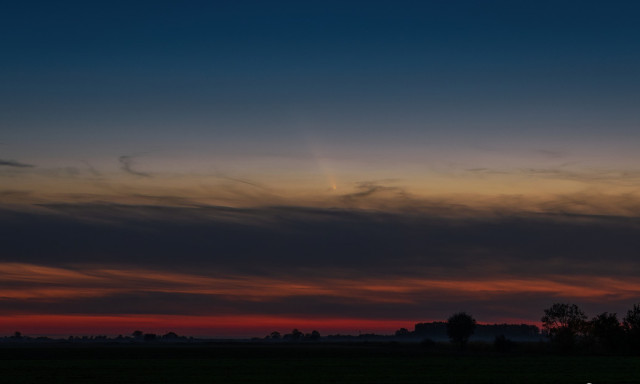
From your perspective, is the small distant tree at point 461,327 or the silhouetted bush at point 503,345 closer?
the silhouetted bush at point 503,345

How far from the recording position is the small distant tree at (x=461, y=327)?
181750mm

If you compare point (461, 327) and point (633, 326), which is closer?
point (633, 326)

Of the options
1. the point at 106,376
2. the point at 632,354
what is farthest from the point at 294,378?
the point at 632,354

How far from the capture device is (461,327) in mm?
182125

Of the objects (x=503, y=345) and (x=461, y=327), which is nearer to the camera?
(x=503, y=345)

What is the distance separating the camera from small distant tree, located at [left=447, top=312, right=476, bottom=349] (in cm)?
18175

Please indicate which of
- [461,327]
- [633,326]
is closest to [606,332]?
[633,326]

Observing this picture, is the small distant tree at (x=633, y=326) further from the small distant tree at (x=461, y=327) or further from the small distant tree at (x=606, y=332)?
the small distant tree at (x=461, y=327)

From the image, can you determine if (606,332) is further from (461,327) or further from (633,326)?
(461,327)

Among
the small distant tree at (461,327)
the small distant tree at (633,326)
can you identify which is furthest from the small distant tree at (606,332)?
the small distant tree at (461,327)

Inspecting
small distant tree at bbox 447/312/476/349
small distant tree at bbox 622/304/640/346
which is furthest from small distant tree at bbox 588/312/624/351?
small distant tree at bbox 447/312/476/349

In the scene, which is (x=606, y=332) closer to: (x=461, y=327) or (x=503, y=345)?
(x=503, y=345)

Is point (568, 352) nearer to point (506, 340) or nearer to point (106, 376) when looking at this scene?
point (506, 340)

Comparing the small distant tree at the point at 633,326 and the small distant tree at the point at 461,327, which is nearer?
the small distant tree at the point at 633,326
